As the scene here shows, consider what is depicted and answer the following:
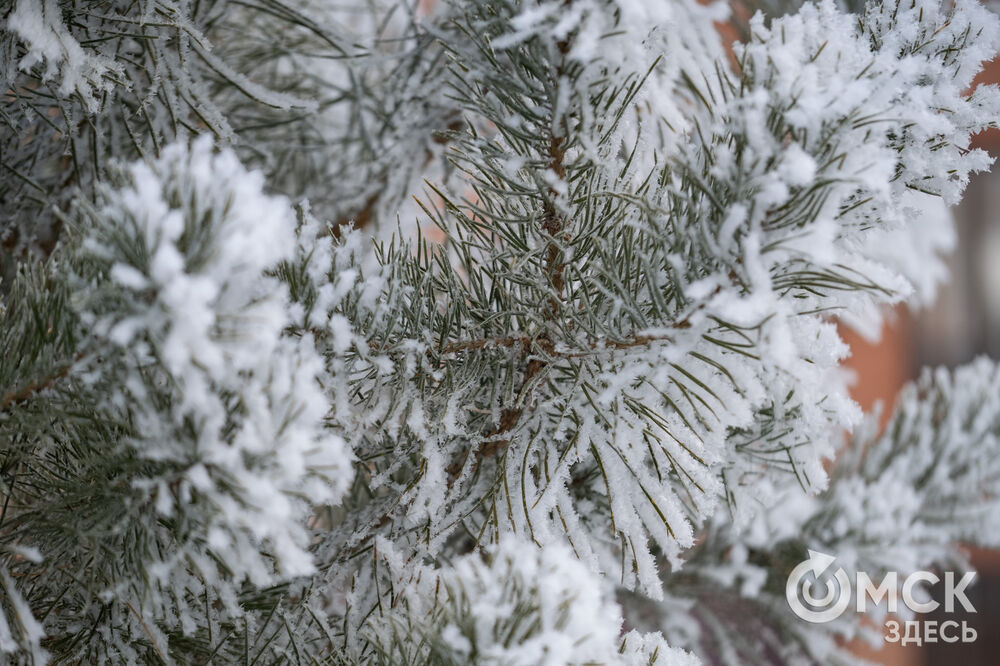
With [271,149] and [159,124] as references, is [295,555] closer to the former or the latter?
[159,124]

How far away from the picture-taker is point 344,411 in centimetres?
29

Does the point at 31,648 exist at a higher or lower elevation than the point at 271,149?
lower

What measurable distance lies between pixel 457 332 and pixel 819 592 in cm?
38

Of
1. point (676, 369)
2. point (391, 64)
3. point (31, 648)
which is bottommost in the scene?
point (31, 648)

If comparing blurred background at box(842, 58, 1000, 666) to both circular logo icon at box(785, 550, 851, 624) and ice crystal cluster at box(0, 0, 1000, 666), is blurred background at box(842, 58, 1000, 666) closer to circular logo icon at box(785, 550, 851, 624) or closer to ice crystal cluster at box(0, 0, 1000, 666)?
circular logo icon at box(785, 550, 851, 624)

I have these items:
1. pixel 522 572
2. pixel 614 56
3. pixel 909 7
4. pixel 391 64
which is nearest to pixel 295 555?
pixel 522 572

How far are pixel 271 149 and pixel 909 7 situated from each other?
0.38 m

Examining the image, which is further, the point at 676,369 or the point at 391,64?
the point at 391,64

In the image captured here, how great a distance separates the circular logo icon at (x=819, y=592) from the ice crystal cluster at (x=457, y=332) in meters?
0.18

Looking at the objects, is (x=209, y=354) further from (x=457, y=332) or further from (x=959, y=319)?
(x=959, y=319)

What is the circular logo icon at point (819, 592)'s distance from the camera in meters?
0.55

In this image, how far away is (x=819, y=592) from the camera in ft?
1.87

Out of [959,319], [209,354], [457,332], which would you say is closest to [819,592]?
[457,332]

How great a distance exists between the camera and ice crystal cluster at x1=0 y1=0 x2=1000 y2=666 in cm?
23
